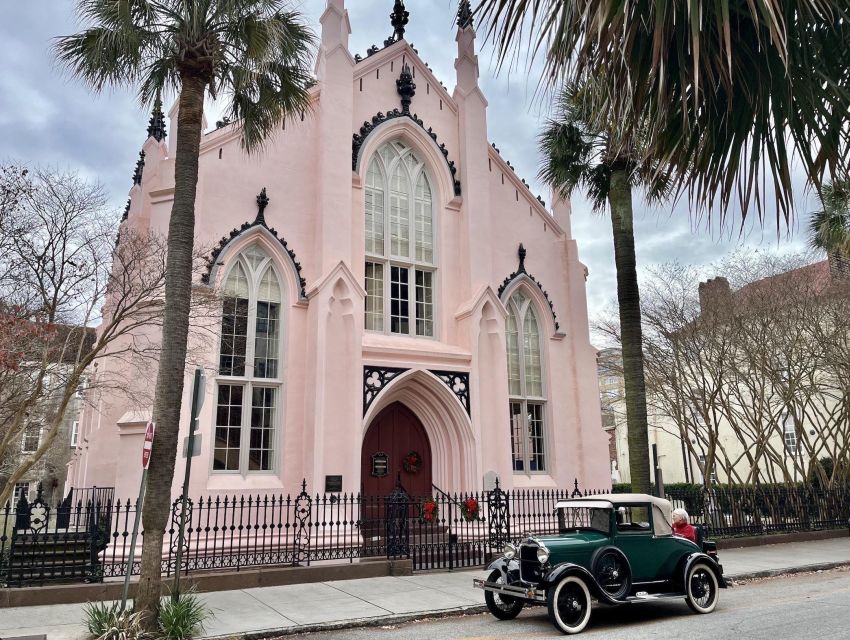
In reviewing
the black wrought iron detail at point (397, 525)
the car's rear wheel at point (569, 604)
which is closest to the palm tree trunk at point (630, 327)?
the black wrought iron detail at point (397, 525)

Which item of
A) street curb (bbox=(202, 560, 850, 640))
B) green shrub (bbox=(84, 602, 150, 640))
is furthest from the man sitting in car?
green shrub (bbox=(84, 602, 150, 640))

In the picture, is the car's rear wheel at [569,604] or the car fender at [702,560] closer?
the car's rear wheel at [569,604]

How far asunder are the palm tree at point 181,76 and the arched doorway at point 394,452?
7.80 m

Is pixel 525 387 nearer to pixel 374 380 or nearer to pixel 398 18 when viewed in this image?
pixel 374 380

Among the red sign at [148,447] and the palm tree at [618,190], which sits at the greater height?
the palm tree at [618,190]

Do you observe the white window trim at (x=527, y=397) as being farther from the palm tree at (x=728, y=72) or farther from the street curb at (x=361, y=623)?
the palm tree at (x=728, y=72)

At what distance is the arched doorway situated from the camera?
16.4m

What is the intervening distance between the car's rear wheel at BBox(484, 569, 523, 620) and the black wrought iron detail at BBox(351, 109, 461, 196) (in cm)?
1082

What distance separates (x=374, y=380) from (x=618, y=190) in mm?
7163

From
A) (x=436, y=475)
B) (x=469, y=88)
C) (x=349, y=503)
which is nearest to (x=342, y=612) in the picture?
(x=349, y=503)

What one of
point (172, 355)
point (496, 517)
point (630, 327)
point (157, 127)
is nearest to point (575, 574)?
point (496, 517)

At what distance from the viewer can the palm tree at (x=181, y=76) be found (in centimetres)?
860

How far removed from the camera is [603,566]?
29.6 feet

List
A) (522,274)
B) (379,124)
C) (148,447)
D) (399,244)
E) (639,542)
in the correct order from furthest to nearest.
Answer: (522,274) → (399,244) → (379,124) → (639,542) → (148,447)
